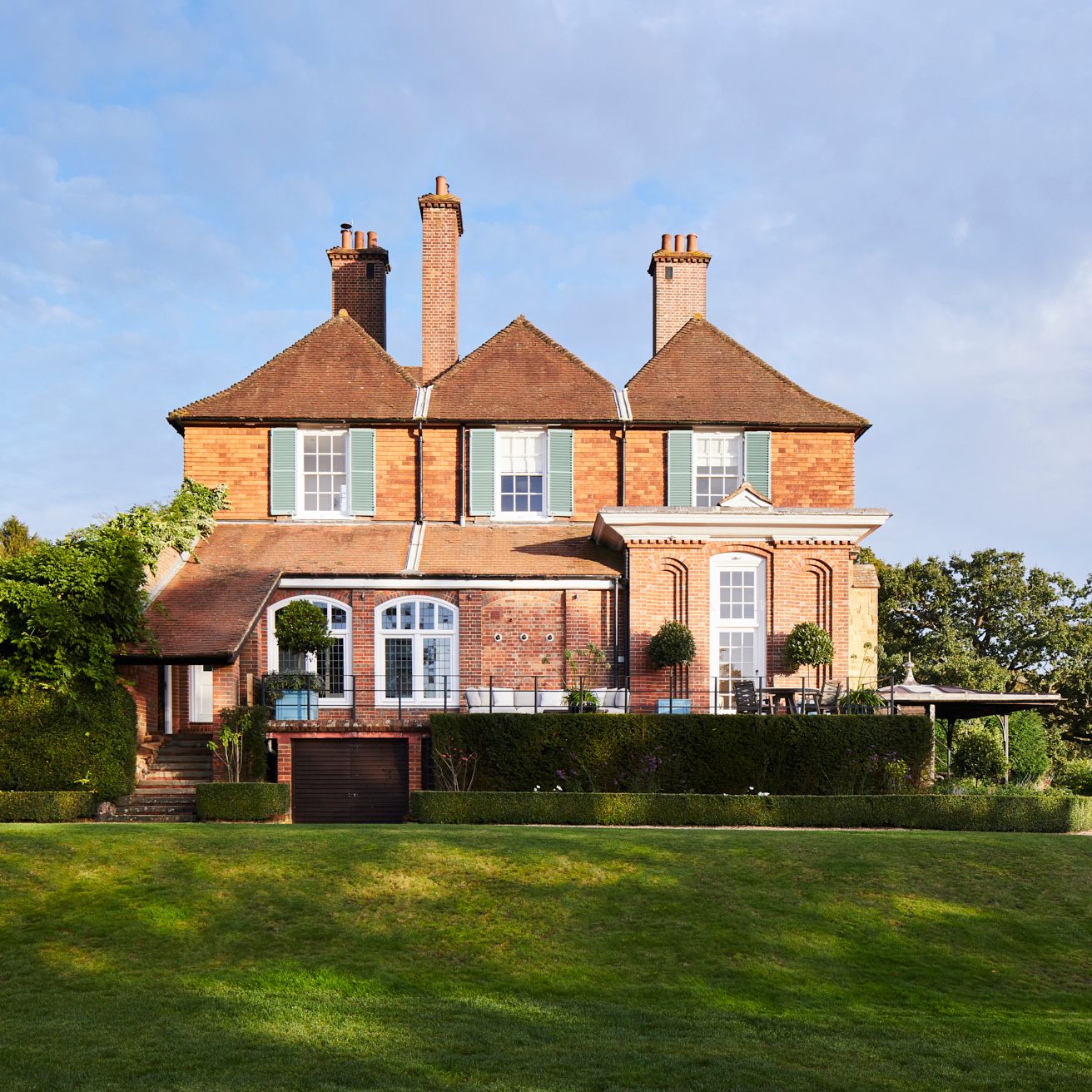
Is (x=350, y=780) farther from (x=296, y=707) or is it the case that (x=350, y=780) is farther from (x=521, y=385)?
(x=521, y=385)

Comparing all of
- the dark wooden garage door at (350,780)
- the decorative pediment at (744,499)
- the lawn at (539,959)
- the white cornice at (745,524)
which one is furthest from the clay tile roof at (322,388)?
the lawn at (539,959)

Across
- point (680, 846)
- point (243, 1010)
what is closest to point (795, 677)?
point (680, 846)

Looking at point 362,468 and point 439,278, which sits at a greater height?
point 439,278

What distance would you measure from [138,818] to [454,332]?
1604cm

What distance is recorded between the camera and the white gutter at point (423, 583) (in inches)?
1059

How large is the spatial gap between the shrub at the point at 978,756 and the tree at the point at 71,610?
23705 mm

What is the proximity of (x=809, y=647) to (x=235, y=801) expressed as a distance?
12.4m

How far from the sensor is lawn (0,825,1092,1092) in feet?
30.4

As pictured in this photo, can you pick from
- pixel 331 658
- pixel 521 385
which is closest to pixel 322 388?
pixel 521 385

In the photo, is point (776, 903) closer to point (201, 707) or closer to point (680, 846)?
point (680, 846)

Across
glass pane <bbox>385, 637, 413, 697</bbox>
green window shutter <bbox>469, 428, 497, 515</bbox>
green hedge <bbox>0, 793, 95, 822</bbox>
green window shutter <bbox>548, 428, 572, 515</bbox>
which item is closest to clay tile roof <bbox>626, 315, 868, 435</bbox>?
green window shutter <bbox>548, 428, 572, 515</bbox>

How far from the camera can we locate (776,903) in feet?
48.3

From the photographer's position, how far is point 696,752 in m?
23.0

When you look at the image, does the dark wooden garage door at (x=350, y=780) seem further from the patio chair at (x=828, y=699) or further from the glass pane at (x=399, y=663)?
the patio chair at (x=828, y=699)
